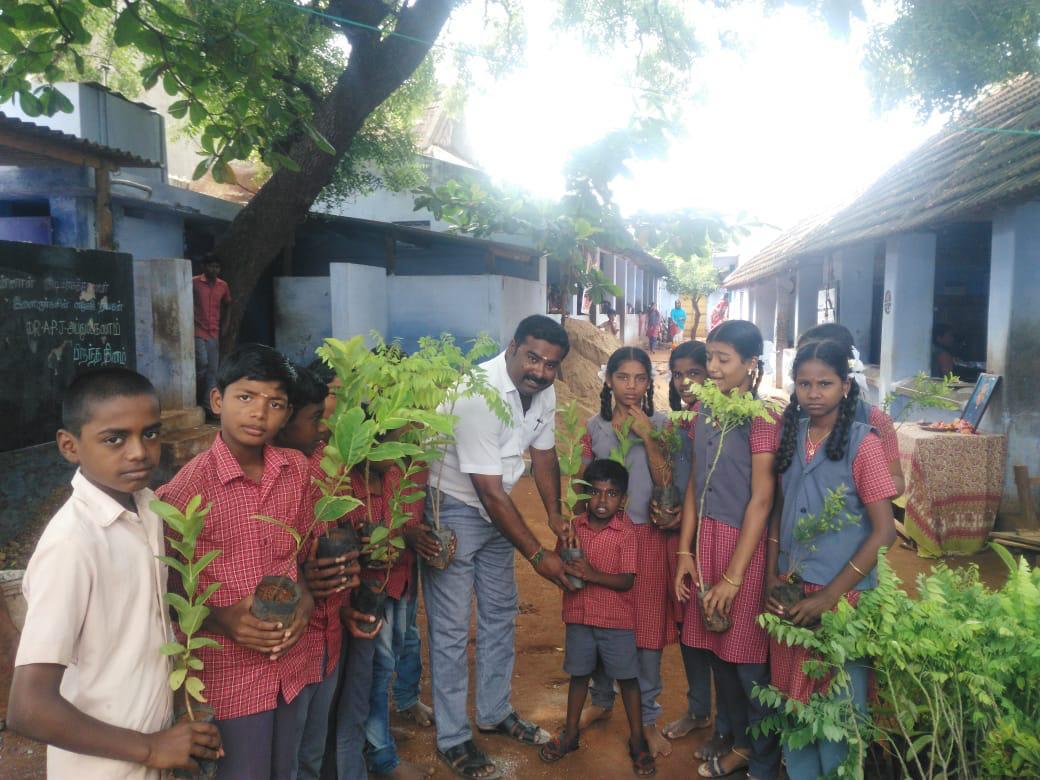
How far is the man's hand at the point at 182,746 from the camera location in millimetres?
1665

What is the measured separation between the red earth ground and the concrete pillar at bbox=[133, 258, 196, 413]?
3.99 metres

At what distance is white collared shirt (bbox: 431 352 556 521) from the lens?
2.96 meters

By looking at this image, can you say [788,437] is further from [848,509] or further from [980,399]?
[980,399]

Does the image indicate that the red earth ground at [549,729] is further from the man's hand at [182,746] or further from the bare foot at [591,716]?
the man's hand at [182,746]

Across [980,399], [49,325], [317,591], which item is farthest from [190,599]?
[980,399]

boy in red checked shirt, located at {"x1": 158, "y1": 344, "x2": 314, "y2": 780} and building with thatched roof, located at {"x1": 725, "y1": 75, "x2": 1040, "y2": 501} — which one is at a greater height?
building with thatched roof, located at {"x1": 725, "y1": 75, "x2": 1040, "y2": 501}

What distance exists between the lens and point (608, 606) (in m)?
3.13

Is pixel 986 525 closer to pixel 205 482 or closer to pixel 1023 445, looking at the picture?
pixel 1023 445

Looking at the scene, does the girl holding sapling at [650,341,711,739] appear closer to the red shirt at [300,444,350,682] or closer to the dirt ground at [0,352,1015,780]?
the dirt ground at [0,352,1015,780]

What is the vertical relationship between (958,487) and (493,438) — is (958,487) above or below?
below

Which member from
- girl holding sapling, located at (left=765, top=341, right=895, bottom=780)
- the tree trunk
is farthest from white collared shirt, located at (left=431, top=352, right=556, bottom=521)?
→ the tree trunk

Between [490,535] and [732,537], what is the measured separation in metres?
1.00

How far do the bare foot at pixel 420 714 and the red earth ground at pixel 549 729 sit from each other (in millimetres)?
41

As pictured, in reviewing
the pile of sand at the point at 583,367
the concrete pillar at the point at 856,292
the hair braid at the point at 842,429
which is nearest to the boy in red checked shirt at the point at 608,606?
the hair braid at the point at 842,429
